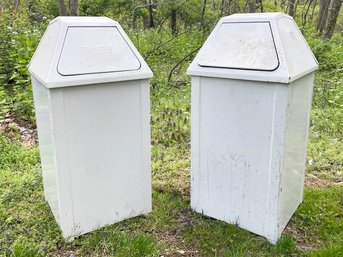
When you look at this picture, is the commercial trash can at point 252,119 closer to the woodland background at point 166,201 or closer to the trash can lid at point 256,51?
the trash can lid at point 256,51

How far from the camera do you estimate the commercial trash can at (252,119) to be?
7.55 ft

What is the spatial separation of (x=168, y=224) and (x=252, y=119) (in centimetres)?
117

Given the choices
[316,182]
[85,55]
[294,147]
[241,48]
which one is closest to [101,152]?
[85,55]

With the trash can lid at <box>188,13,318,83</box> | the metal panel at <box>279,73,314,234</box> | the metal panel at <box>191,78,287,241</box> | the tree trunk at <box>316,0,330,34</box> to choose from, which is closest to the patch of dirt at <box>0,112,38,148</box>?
the metal panel at <box>191,78,287,241</box>

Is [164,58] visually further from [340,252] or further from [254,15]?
[340,252]

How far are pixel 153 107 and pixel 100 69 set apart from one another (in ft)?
10.7

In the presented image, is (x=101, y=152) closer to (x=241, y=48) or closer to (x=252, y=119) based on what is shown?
(x=252, y=119)

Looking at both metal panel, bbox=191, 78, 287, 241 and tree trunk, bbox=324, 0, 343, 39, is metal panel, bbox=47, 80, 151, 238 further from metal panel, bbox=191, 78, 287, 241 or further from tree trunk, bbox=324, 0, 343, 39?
tree trunk, bbox=324, 0, 343, 39

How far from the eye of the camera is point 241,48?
2428 mm

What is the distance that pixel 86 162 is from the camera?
2.53 metres

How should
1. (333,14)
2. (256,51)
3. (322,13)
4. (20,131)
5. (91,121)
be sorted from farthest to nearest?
(322,13) → (333,14) → (20,131) → (91,121) → (256,51)

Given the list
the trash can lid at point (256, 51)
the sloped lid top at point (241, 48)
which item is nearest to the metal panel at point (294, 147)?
the trash can lid at point (256, 51)

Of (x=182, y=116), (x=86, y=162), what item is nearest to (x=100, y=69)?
(x=86, y=162)

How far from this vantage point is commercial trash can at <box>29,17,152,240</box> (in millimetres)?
2334
